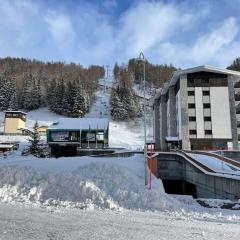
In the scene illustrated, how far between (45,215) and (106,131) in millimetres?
52248

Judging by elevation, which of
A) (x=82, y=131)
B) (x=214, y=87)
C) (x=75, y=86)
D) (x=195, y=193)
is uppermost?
(x=75, y=86)

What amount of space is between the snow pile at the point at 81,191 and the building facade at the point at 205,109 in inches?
1727

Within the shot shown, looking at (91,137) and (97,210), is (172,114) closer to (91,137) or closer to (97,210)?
(91,137)

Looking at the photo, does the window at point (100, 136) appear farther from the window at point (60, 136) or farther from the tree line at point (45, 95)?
the tree line at point (45, 95)

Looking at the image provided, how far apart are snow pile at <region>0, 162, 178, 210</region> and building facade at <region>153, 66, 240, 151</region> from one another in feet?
144

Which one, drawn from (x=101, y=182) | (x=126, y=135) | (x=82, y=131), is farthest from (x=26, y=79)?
(x=101, y=182)

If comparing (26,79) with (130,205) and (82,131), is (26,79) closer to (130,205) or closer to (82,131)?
(82,131)

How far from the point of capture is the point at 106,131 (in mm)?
61906

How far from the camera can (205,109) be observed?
58.8m

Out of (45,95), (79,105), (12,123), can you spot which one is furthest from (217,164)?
(45,95)

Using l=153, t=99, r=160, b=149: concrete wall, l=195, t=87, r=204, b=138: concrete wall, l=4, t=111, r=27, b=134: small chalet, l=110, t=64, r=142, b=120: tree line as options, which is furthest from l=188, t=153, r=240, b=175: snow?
l=110, t=64, r=142, b=120: tree line

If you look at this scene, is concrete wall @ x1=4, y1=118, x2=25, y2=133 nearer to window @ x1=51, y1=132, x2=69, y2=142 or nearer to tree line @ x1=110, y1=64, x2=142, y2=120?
window @ x1=51, y1=132, x2=69, y2=142

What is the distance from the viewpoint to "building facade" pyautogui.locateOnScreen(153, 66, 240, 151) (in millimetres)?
57094

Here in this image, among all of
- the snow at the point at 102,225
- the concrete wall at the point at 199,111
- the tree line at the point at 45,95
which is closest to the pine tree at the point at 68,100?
the tree line at the point at 45,95
